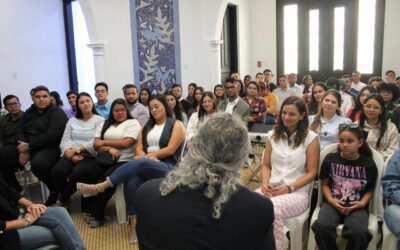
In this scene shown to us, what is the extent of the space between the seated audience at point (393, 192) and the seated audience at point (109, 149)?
2026mm

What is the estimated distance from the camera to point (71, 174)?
3.16m

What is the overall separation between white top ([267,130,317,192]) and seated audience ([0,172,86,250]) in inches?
51.4

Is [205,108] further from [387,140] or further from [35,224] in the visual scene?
[35,224]

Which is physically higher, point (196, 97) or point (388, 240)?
point (196, 97)

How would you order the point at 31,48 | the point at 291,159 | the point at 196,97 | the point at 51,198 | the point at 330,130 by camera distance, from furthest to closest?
the point at 31,48 < the point at 196,97 < the point at 51,198 < the point at 330,130 < the point at 291,159

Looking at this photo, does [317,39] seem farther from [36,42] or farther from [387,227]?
[387,227]

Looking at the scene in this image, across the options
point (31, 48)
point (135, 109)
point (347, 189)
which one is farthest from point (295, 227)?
point (31, 48)

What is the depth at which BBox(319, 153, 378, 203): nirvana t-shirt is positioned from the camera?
7.33 feet

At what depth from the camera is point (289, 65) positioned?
29.0 feet

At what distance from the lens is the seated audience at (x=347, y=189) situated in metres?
2.09

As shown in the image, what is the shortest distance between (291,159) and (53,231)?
4.94ft

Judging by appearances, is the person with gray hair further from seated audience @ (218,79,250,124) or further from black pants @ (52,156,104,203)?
seated audience @ (218,79,250,124)

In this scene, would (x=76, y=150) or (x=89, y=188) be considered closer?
(x=89, y=188)

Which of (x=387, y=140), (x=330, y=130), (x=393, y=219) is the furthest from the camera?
(x=330, y=130)
